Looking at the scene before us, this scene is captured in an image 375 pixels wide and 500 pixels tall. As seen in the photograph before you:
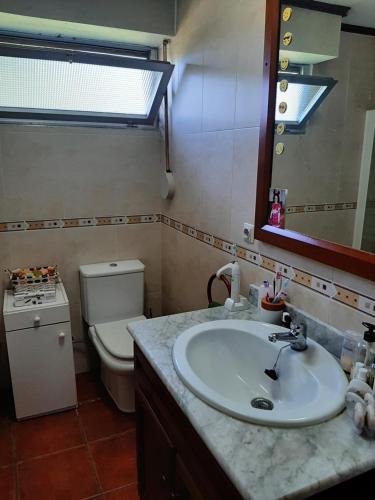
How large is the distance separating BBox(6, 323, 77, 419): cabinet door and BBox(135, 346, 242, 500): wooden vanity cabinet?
0.86 meters

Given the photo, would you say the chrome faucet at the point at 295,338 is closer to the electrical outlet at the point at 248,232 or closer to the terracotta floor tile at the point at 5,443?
the electrical outlet at the point at 248,232

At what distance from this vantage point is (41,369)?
7.03 ft

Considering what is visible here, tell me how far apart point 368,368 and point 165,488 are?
756 millimetres

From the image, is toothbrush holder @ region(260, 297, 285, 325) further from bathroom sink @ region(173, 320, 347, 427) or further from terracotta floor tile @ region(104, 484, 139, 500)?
terracotta floor tile @ region(104, 484, 139, 500)

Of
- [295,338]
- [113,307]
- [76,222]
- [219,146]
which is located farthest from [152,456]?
[76,222]

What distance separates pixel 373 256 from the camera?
105 cm

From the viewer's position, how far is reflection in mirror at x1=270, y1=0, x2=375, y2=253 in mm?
1105

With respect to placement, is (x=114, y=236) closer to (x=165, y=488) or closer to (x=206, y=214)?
(x=206, y=214)

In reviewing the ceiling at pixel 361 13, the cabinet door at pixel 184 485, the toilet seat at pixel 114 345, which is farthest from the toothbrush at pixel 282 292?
the toilet seat at pixel 114 345

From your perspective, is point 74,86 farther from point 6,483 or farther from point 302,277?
point 6,483

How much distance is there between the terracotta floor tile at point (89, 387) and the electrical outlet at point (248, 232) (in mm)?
1502

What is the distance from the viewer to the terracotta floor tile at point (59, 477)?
5.61ft

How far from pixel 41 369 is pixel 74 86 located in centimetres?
162

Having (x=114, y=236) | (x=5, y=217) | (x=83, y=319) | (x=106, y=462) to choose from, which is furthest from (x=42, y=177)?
(x=106, y=462)
